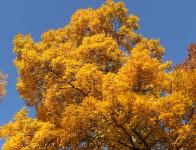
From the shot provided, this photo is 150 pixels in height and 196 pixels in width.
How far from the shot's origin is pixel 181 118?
17.7m

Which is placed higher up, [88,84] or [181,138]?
[88,84]

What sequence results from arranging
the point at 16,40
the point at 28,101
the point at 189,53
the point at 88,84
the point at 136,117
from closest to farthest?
the point at 136,117 < the point at 88,84 < the point at 16,40 < the point at 28,101 < the point at 189,53

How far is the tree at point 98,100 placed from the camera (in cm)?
1752

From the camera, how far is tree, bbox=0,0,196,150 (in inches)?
690

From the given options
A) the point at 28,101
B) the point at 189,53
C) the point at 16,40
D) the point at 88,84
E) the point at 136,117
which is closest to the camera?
the point at 136,117

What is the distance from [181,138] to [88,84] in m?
3.99

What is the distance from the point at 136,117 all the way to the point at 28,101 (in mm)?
7638

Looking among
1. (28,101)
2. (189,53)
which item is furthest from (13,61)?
(189,53)

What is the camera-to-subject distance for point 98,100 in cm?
1786

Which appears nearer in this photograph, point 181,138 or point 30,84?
point 181,138

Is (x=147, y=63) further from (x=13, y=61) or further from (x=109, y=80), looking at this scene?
(x=13, y=61)

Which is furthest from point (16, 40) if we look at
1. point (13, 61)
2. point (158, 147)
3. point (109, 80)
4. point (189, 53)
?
point (189, 53)

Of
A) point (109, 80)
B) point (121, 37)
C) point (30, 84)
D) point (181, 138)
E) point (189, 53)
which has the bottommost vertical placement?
point (181, 138)

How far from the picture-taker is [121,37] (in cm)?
2459
